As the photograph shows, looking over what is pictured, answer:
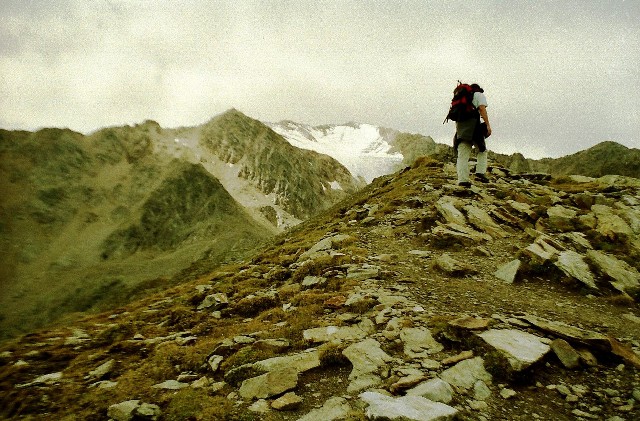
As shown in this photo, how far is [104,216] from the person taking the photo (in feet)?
521

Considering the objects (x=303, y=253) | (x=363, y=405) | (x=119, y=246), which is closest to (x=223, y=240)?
(x=119, y=246)

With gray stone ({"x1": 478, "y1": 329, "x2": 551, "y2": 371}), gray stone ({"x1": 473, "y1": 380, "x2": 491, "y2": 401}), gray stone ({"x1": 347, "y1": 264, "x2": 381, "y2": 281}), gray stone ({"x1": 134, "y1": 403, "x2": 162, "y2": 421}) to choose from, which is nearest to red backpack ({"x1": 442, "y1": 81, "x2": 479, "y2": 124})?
gray stone ({"x1": 347, "y1": 264, "x2": 381, "y2": 281})

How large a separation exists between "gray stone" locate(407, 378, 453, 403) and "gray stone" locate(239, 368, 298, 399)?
1.88 m

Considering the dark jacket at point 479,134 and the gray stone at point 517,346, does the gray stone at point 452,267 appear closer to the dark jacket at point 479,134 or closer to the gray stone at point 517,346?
the gray stone at point 517,346

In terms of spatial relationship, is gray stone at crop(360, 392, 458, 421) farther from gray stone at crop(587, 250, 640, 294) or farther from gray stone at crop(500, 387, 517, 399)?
gray stone at crop(587, 250, 640, 294)

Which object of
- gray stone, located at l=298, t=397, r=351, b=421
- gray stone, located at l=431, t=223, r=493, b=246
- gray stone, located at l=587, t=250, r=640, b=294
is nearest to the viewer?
gray stone, located at l=298, t=397, r=351, b=421

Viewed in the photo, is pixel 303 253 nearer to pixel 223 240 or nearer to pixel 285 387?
pixel 285 387

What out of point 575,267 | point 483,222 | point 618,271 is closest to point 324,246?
point 483,222

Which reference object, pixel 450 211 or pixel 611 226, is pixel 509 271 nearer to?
pixel 450 211

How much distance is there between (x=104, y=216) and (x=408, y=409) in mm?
178980

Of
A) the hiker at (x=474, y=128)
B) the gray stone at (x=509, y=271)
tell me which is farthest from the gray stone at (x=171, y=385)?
the hiker at (x=474, y=128)

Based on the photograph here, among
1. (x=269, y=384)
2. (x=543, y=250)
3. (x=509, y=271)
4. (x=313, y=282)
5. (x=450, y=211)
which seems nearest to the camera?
(x=269, y=384)

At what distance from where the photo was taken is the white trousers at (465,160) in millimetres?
14167

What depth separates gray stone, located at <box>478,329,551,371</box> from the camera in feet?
18.8
